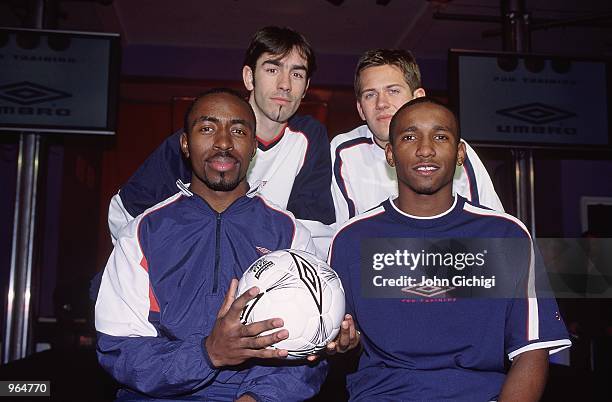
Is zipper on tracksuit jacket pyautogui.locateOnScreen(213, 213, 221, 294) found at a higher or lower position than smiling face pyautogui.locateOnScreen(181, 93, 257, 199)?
lower

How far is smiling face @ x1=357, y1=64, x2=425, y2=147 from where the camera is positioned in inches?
96.5

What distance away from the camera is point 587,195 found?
23.5ft

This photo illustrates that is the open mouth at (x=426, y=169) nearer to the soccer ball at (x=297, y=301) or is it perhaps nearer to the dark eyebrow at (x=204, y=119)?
the soccer ball at (x=297, y=301)

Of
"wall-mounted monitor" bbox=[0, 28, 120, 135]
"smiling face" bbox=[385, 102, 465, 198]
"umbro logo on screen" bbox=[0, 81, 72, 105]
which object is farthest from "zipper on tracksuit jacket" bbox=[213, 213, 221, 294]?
"umbro logo on screen" bbox=[0, 81, 72, 105]

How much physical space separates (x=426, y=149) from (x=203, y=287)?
0.83 metres

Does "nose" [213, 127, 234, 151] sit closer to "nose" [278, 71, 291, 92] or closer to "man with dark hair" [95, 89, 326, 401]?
"man with dark hair" [95, 89, 326, 401]

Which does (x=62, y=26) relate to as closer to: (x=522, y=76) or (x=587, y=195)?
(x=522, y=76)

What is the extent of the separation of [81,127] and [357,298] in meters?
2.42

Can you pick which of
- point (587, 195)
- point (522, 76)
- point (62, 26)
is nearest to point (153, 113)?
point (62, 26)

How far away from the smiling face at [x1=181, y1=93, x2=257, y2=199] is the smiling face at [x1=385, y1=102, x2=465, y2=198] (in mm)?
510

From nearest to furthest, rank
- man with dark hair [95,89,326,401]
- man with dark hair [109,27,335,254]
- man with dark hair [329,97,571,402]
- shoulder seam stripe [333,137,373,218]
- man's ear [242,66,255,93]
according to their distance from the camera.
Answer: man with dark hair [95,89,326,401] < man with dark hair [329,97,571,402] < man with dark hair [109,27,335,254] < shoulder seam stripe [333,137,373,218] < man's ear [242,66,255,93]

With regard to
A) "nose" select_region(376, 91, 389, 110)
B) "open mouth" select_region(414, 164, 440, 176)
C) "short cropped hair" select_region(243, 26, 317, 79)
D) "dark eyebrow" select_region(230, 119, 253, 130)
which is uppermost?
"short cropped hair" select_region(243, 26, 317, 79)

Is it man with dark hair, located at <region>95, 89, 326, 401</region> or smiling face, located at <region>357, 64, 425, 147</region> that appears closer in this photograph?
man with dark hair, located at <region>95, 89, 326, 401</region>

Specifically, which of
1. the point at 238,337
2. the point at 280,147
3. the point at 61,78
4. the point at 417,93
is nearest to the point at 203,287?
the point at 238,337
